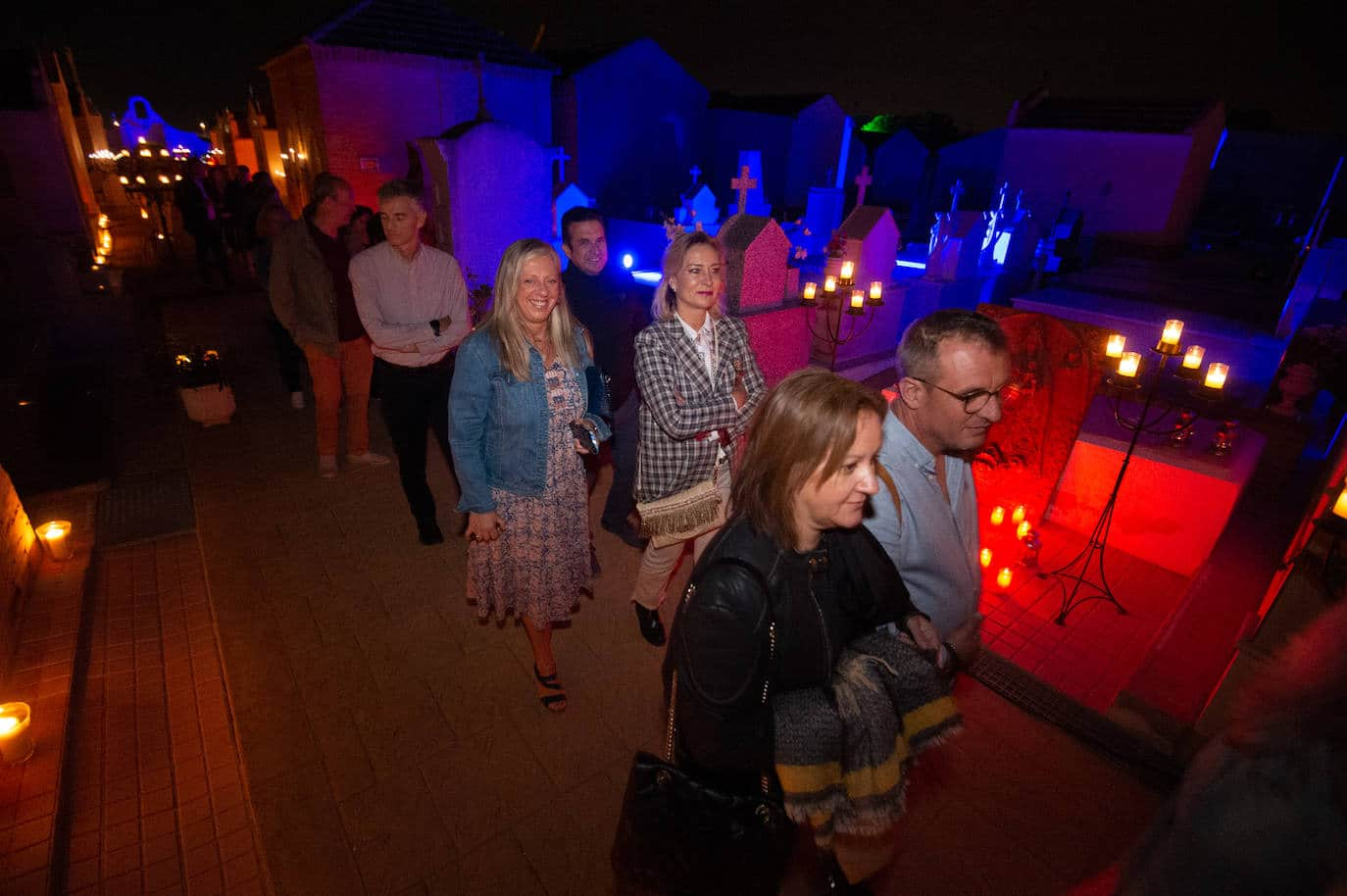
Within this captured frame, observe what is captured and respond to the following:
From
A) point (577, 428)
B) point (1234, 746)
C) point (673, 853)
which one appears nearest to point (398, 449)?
point (577, 428)

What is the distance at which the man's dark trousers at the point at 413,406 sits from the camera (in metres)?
4.07

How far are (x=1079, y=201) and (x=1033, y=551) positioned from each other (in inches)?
765

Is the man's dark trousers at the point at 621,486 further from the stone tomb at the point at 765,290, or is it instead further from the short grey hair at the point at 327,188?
the short grey hair at the point at 327,188

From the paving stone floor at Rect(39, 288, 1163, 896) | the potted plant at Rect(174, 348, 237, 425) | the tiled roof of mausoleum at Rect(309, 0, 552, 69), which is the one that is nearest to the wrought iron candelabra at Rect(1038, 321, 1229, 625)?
the paving stone floor at Rect(39, 288, 1163, 896)

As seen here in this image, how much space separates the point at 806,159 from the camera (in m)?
26.0

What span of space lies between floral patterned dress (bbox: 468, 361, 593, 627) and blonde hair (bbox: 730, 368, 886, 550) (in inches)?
52.3

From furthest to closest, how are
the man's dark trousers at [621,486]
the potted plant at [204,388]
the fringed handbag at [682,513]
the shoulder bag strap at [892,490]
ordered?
the potted plant at [204,388] < the man's dark trousers at [621,486] < the fringed handbag at [682,513] < the shoulder bag strap at [892,490]

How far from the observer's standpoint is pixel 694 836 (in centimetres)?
164

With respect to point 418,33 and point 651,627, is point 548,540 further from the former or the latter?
point 418,33

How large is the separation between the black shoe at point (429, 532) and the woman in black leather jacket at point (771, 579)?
11.0 feet

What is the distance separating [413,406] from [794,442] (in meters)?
3.26

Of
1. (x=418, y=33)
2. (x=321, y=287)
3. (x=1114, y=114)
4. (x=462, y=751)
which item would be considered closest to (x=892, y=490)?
(x=462, y=751)

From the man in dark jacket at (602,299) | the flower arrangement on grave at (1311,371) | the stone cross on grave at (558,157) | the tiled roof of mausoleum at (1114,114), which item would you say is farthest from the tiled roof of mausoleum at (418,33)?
the flower arrangement on grave at (1311,371)

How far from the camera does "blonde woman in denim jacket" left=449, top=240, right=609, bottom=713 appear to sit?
261 centimetres
